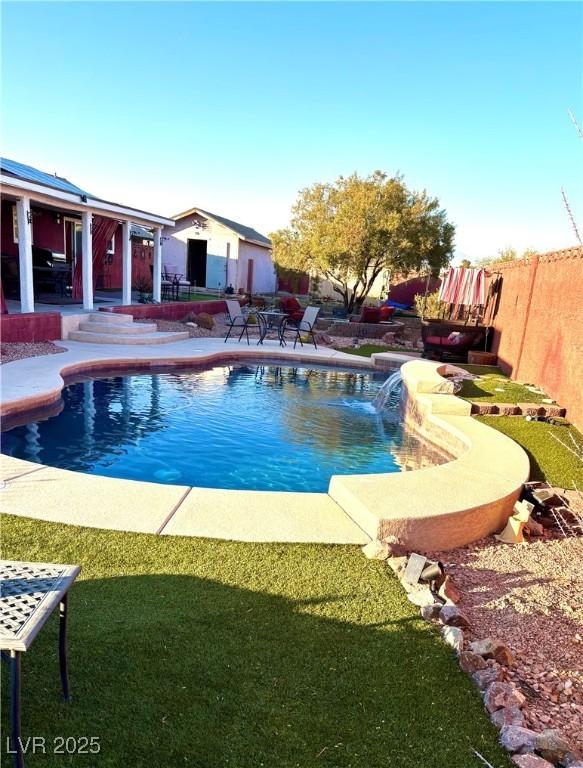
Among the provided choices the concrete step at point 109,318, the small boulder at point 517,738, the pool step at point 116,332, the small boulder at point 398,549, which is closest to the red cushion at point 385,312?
the pool step at point 116,332

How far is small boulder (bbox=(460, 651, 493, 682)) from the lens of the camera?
7.83ft

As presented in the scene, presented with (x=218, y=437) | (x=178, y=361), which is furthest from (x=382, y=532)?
(x=178, y=361)

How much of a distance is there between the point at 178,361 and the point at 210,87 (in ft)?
30.0

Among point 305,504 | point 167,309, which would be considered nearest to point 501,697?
point 305,504

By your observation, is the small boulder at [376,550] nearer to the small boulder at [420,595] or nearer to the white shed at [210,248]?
the small boulder at [420,595]

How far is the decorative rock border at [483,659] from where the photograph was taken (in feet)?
6.32

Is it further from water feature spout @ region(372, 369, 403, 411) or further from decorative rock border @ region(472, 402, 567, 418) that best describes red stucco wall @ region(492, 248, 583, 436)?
water feature spout @ region(372, 369, 403, 411)

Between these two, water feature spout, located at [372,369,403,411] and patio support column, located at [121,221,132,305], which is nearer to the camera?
water feature spout, located at [372,369,403,411]

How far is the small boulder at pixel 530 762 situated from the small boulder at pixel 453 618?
83cm

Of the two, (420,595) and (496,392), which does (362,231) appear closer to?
(496,392)

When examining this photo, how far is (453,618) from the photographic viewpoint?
2752mm

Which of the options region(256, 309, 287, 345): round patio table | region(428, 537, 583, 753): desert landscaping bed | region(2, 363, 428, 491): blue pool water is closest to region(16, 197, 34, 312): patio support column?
region(2, 363, 428, 491): blue pool water

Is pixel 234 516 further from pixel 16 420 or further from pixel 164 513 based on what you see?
pixel 16 420

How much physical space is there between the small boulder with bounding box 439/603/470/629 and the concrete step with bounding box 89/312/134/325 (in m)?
11.4
